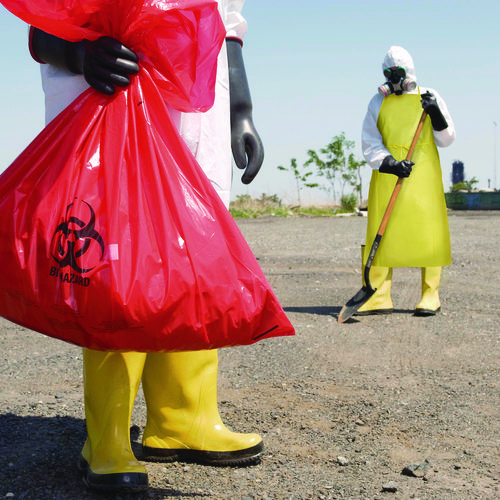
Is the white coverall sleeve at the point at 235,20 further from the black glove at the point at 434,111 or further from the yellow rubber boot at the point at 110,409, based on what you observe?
the black glove at the point at 434,111

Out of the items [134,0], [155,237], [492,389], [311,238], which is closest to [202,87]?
[134,0]

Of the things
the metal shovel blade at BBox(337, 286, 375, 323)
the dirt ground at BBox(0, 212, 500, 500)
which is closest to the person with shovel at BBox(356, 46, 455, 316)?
the metal shovel blade at BBox(337, 286, 375, 323)

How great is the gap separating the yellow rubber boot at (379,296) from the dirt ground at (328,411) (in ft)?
0.40

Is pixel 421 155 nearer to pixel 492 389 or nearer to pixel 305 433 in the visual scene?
pixel 492 389

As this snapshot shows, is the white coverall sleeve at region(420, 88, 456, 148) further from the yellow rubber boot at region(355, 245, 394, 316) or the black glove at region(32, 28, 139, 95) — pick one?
the black glove at region(32, 28, 139, 95)

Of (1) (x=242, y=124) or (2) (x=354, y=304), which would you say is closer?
(1) (x=242, y=124)

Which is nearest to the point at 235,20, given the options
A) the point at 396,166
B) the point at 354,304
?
the point at 396,166

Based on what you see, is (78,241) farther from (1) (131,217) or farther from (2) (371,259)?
(2) (371,259)

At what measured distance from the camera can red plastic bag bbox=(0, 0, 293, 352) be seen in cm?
172

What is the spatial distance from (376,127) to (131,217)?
11.4 ft

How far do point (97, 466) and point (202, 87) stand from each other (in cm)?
107

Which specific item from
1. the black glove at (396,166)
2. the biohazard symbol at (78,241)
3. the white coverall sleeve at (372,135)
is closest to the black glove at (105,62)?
the biohazard symbol at (78,241)

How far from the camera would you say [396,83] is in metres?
4.84

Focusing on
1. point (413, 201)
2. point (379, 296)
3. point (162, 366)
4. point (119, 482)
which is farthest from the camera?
point (379, 296)
